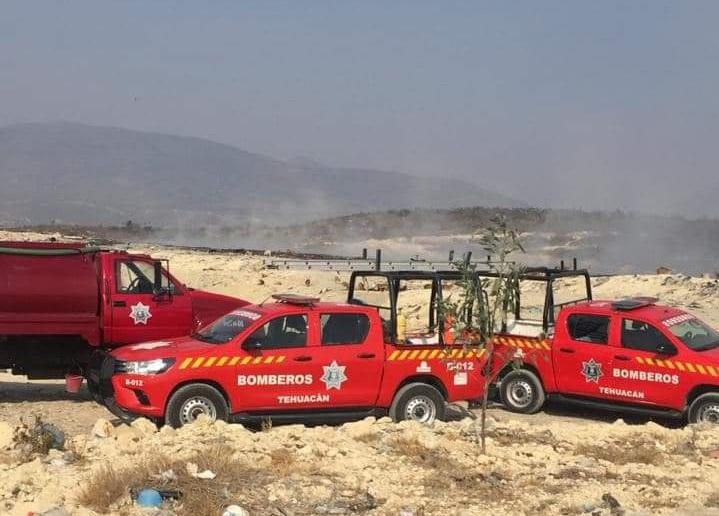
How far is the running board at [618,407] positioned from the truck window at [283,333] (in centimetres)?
429

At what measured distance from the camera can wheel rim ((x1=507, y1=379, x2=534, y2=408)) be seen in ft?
45.6

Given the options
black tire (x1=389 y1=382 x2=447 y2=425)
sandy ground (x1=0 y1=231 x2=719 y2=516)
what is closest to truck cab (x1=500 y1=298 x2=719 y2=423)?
sandy ground (x1=0 y1=231 x2=719 y2=516)

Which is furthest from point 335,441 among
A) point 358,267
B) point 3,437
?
point 358,267

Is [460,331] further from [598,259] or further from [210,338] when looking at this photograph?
[598,259]

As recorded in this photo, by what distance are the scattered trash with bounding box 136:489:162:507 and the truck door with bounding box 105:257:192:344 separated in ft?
20.3

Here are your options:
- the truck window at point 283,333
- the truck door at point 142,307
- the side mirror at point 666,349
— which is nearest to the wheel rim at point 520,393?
the side mirror at point 666,349

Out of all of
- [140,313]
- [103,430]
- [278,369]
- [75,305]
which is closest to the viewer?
[103,430]

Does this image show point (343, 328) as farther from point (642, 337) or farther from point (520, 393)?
point (642, 337)

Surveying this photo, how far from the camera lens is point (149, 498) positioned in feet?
24.6

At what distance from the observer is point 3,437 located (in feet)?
30.9

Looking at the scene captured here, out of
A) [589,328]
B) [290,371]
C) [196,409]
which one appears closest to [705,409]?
[589,328]

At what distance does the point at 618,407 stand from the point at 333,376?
431 centimetres

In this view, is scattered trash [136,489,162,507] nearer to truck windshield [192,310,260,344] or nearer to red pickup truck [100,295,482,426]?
red pickup truck [100,295,482,426]

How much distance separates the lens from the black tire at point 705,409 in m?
12.5
